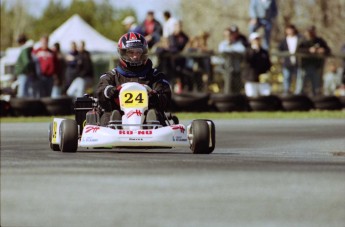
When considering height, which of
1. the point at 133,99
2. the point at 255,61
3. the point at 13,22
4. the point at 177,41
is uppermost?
the point at 13,22

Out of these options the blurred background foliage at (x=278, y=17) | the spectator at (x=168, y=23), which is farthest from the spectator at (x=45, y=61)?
the blurred background foliage at (x=278, y=17)

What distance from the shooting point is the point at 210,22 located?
53.1 meters

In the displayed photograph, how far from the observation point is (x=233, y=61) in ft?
84.9

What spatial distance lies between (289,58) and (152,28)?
9.49 ft

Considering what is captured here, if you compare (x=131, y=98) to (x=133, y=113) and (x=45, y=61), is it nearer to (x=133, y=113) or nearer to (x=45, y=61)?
(x=133, y=113)

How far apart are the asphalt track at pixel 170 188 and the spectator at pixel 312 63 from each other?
1203 cm

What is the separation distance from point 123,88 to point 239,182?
122 inches

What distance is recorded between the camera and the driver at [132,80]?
13.4 m

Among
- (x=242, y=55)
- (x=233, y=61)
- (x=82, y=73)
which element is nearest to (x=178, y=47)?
(x=233, y=61)

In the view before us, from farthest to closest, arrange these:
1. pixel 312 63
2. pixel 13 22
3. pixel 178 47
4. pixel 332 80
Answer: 1. pixel 13 22
2. pixel 332 80
3. pixel 312 63
4. pixel 178 47

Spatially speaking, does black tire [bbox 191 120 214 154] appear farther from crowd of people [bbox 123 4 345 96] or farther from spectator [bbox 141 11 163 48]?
spectator [bbox 141 11 163 48]

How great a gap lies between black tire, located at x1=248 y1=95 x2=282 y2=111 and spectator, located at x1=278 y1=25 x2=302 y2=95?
1.81 ft

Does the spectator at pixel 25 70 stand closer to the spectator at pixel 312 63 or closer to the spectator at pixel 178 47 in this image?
the spectator at pixel 178 47

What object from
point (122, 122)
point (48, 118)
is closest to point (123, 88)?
point (122, 122)
